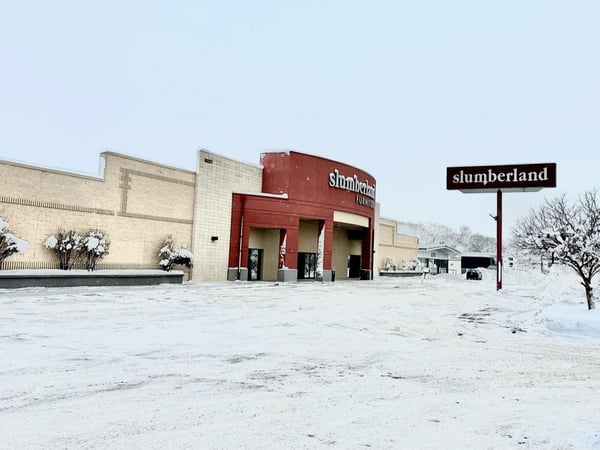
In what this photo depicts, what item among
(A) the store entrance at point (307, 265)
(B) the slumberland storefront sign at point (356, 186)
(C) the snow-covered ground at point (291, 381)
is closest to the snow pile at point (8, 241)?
(C) the snow-covered ground at point (291, 381)

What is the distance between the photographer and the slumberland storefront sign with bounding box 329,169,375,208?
38.4 metres

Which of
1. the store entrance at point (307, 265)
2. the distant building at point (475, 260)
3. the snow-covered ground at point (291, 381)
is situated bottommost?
the snow-covered ground at point (291, 381)

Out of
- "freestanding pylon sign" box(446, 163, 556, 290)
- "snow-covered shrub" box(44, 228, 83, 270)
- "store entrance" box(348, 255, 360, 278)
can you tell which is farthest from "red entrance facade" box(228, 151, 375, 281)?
"snow-covered shrub" box(44, 228, 83, 270)

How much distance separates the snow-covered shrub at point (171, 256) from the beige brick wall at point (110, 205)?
364 mm

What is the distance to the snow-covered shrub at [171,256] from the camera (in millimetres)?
27578

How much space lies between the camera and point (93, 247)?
76.4ft

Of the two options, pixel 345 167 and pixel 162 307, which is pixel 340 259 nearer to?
pixel 345 167

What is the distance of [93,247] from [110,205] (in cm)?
277

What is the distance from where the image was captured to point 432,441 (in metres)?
4.84

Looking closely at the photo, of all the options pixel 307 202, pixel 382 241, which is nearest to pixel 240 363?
pixel 307 202

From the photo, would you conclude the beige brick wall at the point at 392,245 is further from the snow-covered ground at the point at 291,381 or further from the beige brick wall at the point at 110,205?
the snow-covered ground at the point at 291,381

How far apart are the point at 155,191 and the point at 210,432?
2428 cm

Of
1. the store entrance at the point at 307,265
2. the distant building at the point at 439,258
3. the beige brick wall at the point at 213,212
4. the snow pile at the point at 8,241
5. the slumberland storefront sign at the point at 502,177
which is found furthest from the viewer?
the distant building at the point at 439,258

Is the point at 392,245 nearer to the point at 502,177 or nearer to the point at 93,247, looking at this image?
the point at 502,177
